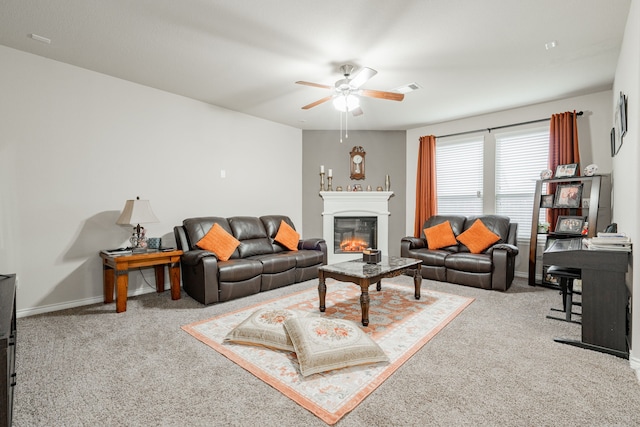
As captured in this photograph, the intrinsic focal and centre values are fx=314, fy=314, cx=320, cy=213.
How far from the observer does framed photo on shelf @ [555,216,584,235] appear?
4075 millimetres

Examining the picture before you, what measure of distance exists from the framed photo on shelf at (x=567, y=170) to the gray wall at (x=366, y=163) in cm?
249

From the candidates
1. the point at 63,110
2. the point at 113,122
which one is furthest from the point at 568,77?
the point at 63,110

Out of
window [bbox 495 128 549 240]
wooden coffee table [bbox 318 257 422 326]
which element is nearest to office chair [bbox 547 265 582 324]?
wooden coffee table [bbox 318 257 422 326]

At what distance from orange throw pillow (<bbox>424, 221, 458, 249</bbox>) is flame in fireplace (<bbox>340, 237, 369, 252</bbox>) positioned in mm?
1506

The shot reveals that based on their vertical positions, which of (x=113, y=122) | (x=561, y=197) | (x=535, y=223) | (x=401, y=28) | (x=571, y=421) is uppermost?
(x=401, y=28)

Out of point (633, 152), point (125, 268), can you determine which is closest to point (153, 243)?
point (125, 268)

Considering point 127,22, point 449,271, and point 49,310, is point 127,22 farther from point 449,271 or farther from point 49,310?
point 449,271

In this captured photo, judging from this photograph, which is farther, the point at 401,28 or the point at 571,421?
the point at 401,28

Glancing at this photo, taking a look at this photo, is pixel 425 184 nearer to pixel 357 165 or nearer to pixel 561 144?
pixel 357 165

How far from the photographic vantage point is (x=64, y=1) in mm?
2398

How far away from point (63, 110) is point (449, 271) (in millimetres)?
5149

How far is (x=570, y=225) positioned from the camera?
4168mm

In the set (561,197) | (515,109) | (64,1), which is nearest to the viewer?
(64,1)

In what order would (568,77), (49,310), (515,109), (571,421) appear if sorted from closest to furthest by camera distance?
(571,421) → (49,310) → (568,77) → (515,109)
